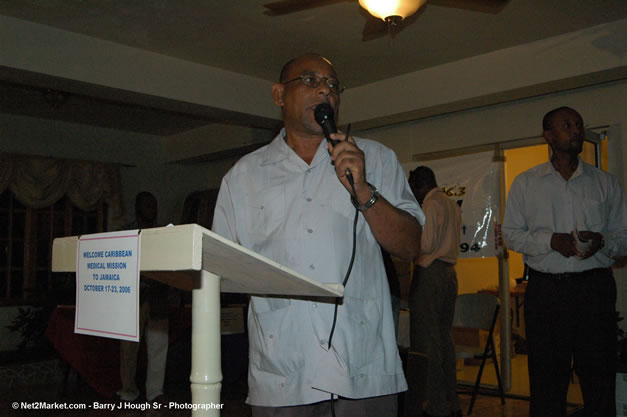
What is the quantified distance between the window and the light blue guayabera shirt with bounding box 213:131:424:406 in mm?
6374

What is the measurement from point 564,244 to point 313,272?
197 centimetres

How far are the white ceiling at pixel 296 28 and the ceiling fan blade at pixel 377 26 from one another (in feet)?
0.19

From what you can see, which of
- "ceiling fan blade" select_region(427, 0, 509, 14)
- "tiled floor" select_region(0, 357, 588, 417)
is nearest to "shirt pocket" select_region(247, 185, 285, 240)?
"ceiling fan blade" select_region(427, 0, 509, 14)

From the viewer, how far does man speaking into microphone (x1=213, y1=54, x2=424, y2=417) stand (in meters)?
1.28

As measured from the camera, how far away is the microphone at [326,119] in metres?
1.37

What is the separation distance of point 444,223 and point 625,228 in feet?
4.07

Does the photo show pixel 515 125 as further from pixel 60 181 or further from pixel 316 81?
pixel 60 181

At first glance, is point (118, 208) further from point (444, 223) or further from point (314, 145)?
point (314, 145)

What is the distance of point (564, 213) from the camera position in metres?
3.11

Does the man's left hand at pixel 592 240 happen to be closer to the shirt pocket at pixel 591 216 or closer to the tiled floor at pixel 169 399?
the shirt pocket at pixel 591 216

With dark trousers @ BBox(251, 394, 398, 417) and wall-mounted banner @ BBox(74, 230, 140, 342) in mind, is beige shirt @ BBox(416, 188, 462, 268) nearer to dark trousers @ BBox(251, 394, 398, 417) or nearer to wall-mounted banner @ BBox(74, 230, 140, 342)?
dark trousers @ BBox(251, 394, 398, 417)

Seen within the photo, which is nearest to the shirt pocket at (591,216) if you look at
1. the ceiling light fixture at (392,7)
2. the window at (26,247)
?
the ceiling light fixture at (392,7)

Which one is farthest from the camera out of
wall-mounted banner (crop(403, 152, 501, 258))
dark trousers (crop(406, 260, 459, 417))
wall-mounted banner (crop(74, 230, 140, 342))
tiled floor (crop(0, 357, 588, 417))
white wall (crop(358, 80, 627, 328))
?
wall-mounted banner (crop(403, 152, 501, 258))

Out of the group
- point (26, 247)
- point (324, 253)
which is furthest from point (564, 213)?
point (26, 247)
